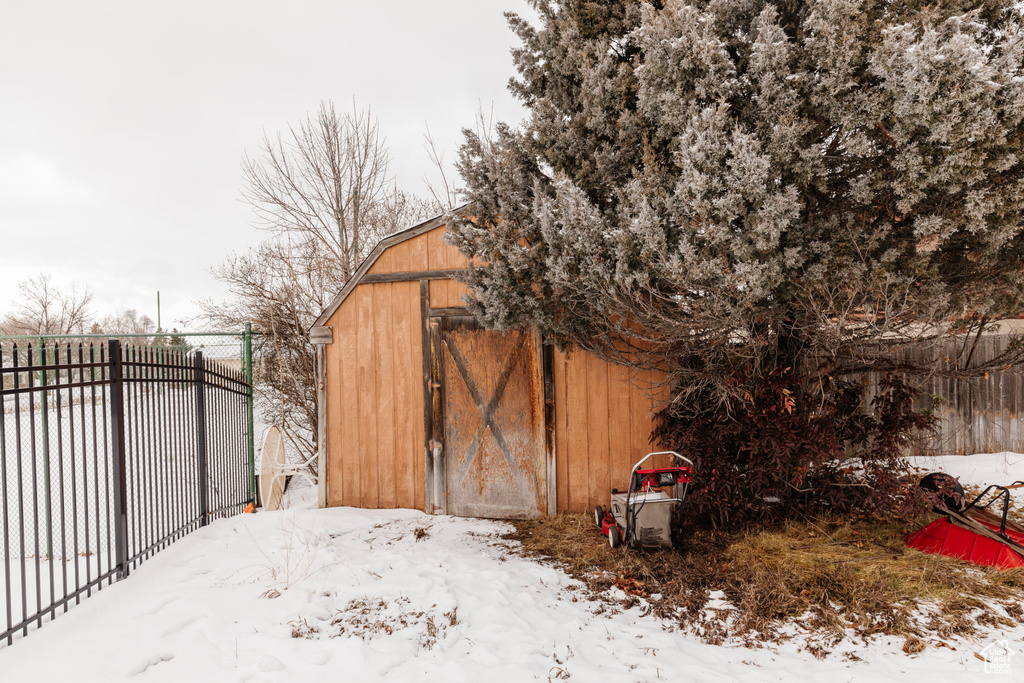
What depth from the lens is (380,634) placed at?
2754mm

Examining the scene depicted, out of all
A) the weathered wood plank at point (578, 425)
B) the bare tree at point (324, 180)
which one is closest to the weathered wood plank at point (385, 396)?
the weathered wood plank at point (578, 425)

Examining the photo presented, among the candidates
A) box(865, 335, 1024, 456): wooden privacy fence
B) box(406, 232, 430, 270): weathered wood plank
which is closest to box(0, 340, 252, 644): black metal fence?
box(406, 232, 430, 270): weathered wood plank

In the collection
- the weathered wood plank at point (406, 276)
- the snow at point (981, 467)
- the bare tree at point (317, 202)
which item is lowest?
the snow at point (981, 467)

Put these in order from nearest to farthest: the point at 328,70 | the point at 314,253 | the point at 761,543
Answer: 1. the point at 761,543
2. the point at 328,70
3. the point at 314,253

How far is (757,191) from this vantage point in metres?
2.73

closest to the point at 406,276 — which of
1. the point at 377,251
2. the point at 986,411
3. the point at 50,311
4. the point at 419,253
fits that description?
the point at 419,253

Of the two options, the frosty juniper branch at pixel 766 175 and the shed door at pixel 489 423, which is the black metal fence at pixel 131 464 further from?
the frosty juniper branch at pixel 766 175

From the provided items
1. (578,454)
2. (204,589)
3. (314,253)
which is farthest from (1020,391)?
(314,253)

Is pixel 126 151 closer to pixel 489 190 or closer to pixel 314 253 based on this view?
pixel 314 253

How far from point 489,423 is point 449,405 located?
20.7 inches

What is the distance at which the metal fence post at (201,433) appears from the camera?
184 inches

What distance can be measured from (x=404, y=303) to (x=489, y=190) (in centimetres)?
190

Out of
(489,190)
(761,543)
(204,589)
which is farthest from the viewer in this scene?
(489,190)

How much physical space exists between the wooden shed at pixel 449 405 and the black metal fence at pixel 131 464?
1.23m
